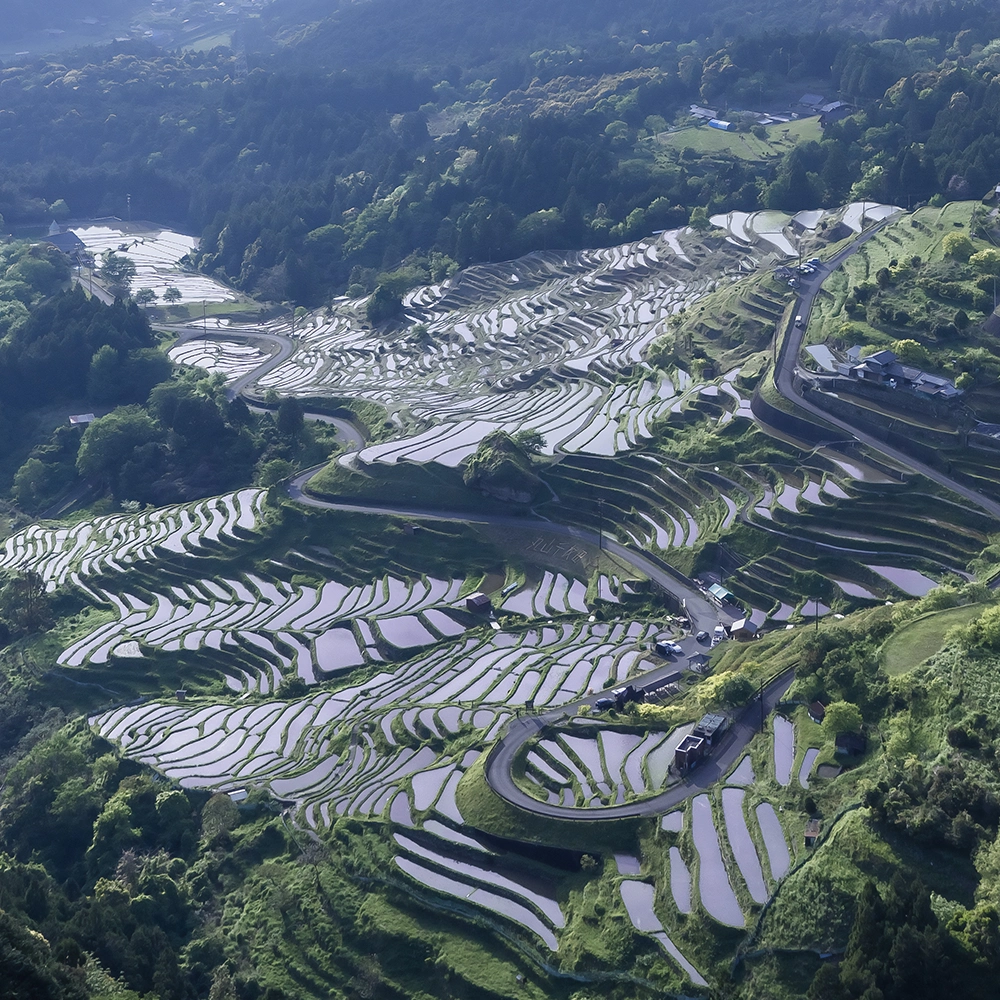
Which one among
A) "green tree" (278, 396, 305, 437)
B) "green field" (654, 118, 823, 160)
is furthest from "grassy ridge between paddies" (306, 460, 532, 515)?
"green field" (654, 118, 823, 160)

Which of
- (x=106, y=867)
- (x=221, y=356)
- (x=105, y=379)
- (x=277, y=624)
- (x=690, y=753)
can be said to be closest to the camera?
(x=690, y=753)

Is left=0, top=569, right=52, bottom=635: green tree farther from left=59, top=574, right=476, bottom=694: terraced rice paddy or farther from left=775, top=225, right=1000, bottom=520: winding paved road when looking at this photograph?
left=775, top=225, right=1000, bottom=520: winding paved road

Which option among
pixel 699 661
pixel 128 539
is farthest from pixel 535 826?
pixel 128 539

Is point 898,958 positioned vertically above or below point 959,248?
below

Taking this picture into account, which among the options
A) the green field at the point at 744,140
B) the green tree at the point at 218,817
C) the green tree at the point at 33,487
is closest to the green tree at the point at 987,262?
the green field at the point at 744,140

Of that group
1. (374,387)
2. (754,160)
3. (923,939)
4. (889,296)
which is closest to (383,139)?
(754,160)

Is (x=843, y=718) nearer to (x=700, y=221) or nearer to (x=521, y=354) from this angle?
(x=521, y=354)
